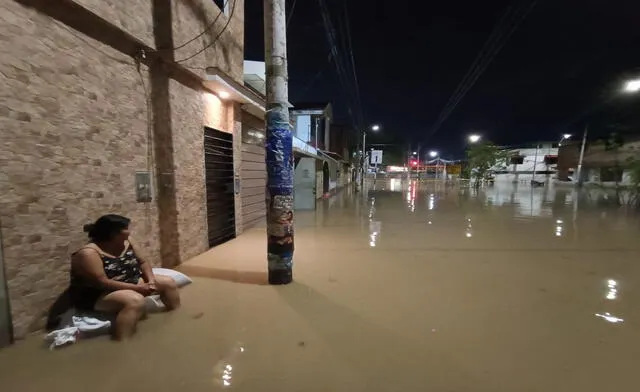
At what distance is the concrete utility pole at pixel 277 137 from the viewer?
4.40 metres

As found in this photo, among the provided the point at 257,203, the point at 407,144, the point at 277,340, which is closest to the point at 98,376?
the point at 277,340

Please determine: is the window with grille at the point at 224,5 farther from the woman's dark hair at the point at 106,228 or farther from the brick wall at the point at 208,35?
the woman's dark hair at the point at 106,228

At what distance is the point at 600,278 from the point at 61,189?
725 centimetres

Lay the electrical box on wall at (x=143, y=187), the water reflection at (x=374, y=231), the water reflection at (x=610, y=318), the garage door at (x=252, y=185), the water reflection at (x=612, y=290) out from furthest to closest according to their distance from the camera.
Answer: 1. the garage door at (x=252, y=185)
2. the water reflection at (x=374, y=231)
3. the electrical box on wall at (x=143, y=187)
4. the water reflection at (x=612, y=290)
5. the water reflection at (x=610, y=318)

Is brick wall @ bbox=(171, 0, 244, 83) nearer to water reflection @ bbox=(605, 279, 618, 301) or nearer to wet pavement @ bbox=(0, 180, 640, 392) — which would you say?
wet pavement @ bbox=(0, 180, 640, 392)

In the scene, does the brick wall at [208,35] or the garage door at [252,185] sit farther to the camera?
the garage door at [252,185]

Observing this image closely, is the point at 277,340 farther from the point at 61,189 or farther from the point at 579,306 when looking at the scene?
the point at 579,306

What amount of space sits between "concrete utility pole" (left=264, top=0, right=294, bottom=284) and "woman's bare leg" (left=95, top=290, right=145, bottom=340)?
1864 mm

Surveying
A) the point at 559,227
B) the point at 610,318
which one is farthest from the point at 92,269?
the point at 559,227

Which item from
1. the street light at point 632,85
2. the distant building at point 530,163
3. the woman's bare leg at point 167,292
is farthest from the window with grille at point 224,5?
the distant building at point 530,163

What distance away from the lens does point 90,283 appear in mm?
3154

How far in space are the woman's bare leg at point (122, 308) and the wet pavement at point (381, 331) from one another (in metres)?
0.12

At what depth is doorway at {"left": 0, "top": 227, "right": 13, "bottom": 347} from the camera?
9.59ft

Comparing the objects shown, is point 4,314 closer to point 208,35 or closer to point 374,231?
point 208,35
